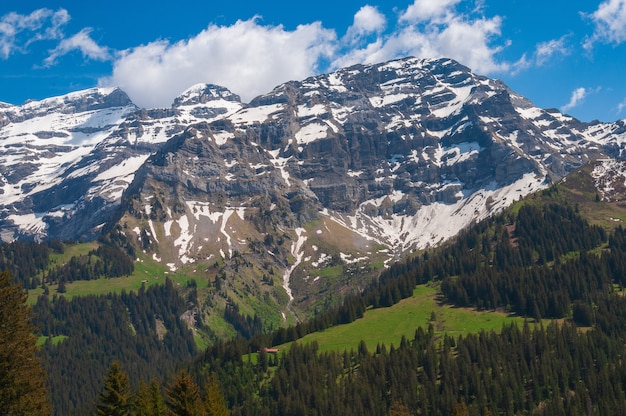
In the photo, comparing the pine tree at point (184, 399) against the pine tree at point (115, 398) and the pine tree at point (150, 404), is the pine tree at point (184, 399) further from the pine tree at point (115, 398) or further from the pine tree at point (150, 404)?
the pine tree at point (115, 398)

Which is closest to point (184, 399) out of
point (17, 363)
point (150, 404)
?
point (150, 404)

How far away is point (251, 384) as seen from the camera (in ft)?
651

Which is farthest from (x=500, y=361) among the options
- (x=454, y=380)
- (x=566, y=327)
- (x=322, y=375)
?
(x=322, y=375)

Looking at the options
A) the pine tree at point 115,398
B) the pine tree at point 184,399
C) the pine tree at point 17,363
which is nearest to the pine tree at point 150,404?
the pine tree at point 184,399

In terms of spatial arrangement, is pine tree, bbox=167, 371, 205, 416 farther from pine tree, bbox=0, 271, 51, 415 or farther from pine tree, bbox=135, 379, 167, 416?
pine tree, bbox=0, 271, 51, 415

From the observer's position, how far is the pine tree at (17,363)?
4648 centimetres

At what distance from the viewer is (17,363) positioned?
46969 mm

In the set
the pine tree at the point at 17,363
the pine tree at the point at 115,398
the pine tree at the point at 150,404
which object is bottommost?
the pine tree at the point at 150,404

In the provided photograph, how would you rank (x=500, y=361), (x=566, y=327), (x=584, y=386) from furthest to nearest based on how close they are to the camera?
(x=566, y=327) < (x=500, y=361) < (x=584, y=386)

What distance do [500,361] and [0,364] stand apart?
152776mm

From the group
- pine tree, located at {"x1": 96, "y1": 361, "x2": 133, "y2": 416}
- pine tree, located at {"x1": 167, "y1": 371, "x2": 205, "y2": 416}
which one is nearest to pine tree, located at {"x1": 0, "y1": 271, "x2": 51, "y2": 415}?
pine tree, located at {"x1": 96, "y1": 361, "x2": 133, "y2": 416}

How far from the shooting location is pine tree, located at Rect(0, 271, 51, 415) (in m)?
46.5

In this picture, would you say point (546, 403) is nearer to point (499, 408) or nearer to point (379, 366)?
point (499, 408)

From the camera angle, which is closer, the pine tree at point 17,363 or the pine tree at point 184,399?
the pine tree at point 17,363
